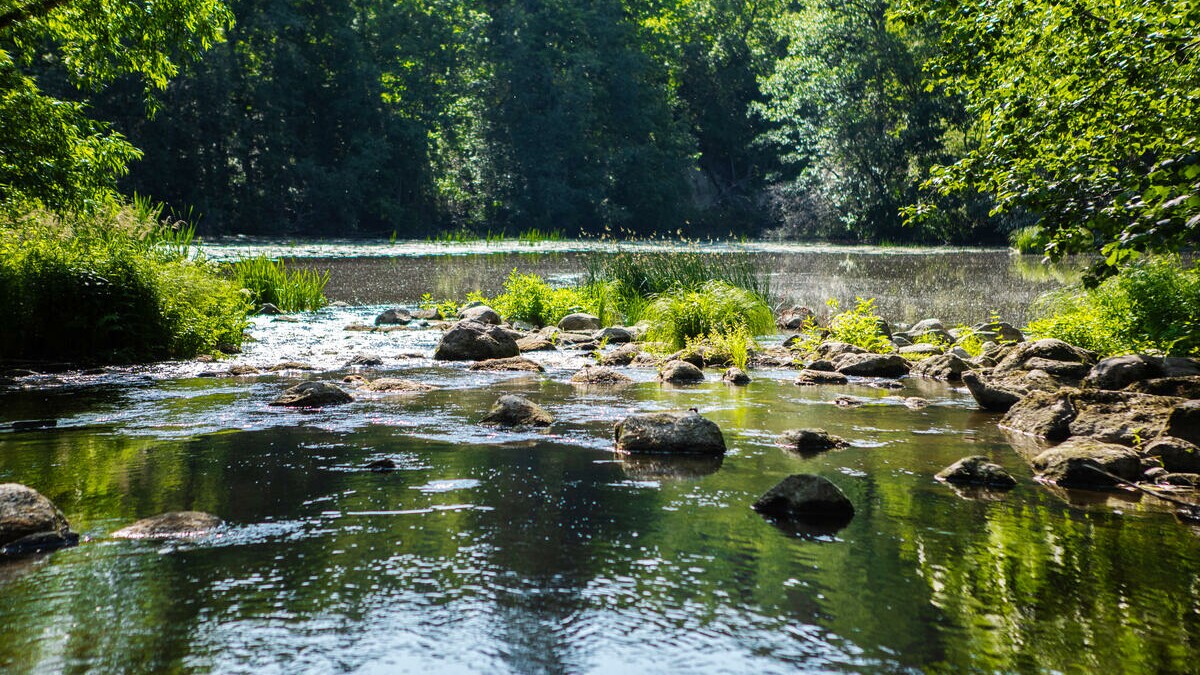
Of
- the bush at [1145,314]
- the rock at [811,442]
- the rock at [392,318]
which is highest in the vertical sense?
the bush at [1145,314]

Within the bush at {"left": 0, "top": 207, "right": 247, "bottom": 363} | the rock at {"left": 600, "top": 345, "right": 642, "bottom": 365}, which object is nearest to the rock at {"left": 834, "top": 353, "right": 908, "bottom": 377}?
the rock at {"left": 600, "top": 345, "right": 642, "bottom": 365}

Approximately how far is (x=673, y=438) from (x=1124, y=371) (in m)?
4.56

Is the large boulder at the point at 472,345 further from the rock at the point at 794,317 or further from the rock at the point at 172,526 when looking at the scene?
the rock at the point at 172,526

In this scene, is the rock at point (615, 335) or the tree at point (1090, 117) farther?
the rock at point (615, 335)

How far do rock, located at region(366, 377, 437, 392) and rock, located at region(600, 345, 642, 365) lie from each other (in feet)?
10.0

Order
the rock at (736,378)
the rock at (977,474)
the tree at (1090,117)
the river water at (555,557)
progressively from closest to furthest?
the river water at (555,557)
the tree at (1090,117)
the rock at (977,474)
the rock at (736,378)

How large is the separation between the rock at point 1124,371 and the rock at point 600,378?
4674 mm

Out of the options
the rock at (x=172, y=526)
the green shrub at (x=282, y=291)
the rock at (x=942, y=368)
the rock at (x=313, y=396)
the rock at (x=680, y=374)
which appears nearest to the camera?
the rock at (x=172, y=526)

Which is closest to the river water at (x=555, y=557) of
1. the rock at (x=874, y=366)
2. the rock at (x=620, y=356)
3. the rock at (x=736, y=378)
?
the rock at (x=736, y=378)

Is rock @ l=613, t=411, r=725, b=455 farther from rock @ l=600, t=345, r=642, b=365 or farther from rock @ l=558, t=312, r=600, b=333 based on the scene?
rock @ l=558, t=312, r=600, b=333

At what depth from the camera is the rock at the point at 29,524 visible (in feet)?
17.8

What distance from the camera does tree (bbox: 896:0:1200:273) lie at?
6.75 m

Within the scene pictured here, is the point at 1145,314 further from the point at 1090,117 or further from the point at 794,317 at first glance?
the point at 794,317

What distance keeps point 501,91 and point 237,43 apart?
606 inches
